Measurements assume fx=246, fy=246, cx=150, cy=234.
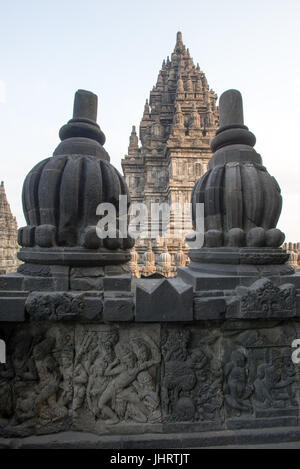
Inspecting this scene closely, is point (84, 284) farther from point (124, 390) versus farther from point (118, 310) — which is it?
point (124, 390)

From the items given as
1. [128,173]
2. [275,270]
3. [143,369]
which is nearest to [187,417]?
[143,369]

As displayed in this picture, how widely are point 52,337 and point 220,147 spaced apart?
3023 mm

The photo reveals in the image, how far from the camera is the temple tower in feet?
60.8

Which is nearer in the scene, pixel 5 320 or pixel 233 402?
pixel 5 320

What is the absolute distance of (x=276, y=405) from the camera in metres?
2.47

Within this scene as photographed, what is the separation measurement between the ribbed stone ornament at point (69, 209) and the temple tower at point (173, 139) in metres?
9.85

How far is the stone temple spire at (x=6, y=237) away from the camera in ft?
63.8

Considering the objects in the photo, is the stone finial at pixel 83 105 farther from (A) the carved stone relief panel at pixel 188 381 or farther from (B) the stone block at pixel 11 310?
(A) the carved stone relief panel at pixel 188 381

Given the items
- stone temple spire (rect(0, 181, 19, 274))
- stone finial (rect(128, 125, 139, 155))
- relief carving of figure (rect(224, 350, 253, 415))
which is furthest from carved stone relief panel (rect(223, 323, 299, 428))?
stone finial (rect(128, 125, 139, 155))

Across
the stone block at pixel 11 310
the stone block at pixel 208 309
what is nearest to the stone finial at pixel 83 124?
the stone block at pixel 11 310

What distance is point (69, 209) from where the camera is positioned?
258cm

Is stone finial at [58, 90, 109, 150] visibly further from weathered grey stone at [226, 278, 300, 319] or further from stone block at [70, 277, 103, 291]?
weathered grey stone at [226, 278, 300, 319]

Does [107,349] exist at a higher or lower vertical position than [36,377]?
higher

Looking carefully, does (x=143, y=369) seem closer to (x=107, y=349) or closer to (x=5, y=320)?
(x=107, y=349)
